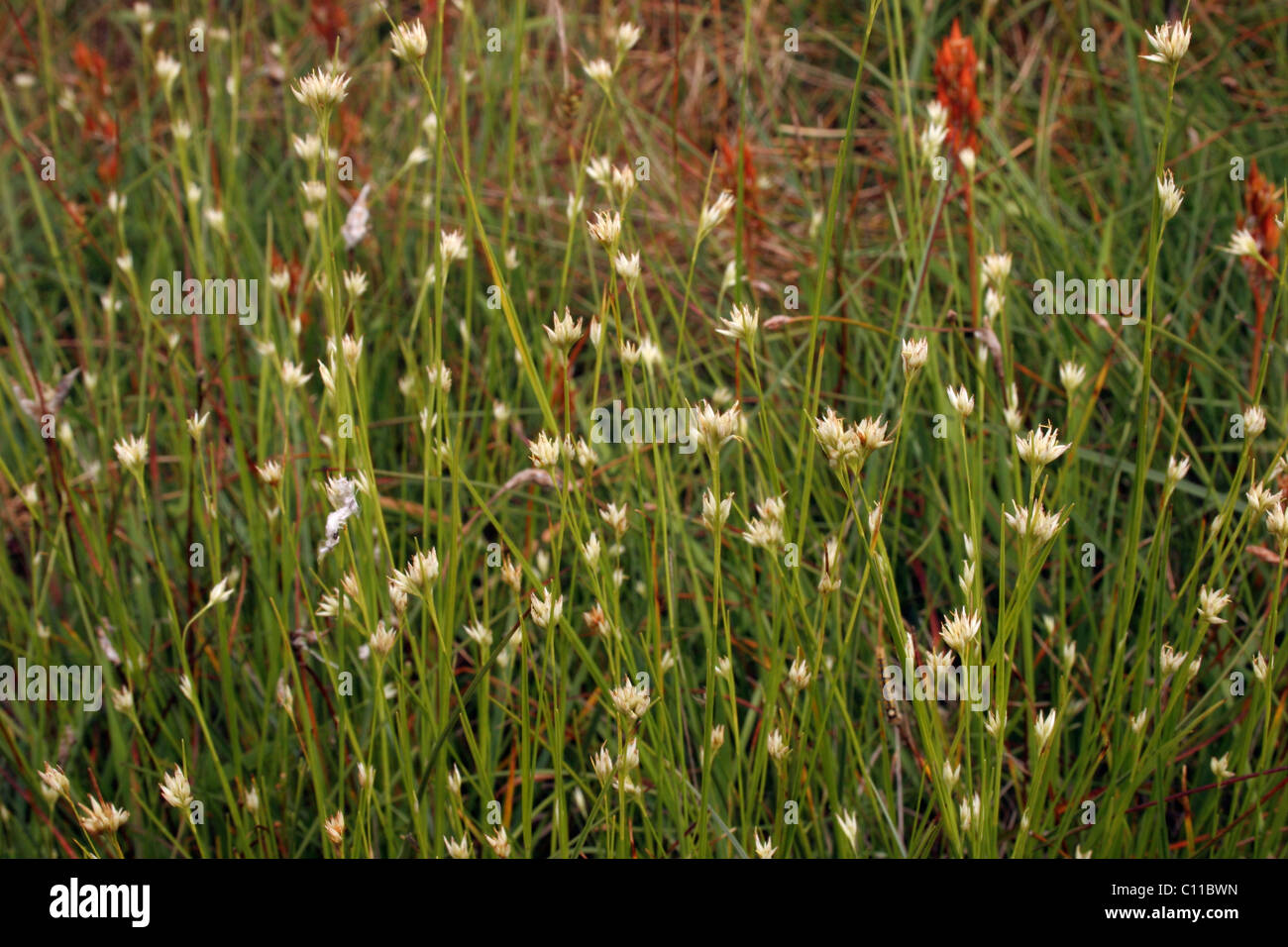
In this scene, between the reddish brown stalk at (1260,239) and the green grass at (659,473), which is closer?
the green grass at (659,473)

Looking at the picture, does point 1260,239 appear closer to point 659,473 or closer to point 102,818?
point 659,473

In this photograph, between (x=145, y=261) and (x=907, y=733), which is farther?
(x=145, y=261)

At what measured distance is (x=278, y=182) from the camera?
10.3 ft

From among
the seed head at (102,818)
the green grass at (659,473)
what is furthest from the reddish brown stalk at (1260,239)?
the seed head at (102,818)

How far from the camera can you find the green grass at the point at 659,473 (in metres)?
1.58

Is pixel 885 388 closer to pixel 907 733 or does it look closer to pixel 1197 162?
pixel 907 733

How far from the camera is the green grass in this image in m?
1.58

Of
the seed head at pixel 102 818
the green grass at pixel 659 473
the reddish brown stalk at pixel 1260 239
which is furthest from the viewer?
the reddish brown stalk at pixel 1260 239

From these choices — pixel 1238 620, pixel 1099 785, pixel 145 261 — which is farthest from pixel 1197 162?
pixel 145 261

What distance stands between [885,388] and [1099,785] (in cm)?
82

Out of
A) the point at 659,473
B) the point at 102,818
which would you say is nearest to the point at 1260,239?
the point at 659,473

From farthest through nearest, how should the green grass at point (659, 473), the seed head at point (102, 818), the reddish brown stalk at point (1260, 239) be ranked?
1. the reddish brown stalk at point (1260, 239)
2. the green grass at point (659, 473)
3. the seed head at point (102, 818)

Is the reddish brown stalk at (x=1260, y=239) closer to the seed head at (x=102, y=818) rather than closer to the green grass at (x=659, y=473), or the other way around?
the green grass at (x=659, y=473)

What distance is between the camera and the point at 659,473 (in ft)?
5.22
